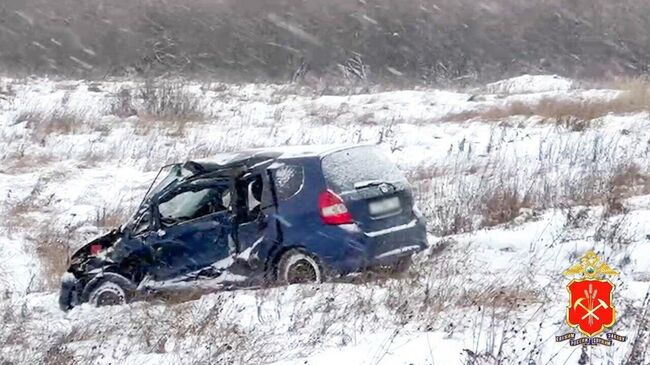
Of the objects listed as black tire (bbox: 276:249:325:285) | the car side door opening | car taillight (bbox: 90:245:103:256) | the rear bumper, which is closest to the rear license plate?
the rear bumper

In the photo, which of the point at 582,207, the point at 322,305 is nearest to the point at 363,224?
the point at 322,305

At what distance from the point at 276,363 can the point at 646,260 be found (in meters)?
3.55

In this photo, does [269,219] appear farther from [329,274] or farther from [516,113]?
[516,113]

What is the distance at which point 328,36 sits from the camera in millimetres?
38688

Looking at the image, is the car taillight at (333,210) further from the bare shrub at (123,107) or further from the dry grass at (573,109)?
the bare shrub at (123,107)

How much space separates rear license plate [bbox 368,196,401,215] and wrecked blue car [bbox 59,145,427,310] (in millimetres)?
11

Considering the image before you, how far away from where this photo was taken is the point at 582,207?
401 inches

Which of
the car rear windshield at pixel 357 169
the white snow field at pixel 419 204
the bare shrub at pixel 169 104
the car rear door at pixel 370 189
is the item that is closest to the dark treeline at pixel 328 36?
the white snow field at pixel 419 204

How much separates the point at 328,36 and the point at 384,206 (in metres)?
30.6

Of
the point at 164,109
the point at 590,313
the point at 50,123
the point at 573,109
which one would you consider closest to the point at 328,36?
the point at 164,109

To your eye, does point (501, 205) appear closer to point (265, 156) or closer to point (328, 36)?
point (265, 156)

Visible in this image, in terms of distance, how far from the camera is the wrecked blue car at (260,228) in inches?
329

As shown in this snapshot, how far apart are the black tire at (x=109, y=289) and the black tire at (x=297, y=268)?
4.73 ft

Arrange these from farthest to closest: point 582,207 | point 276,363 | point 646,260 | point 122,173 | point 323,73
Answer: point 323,73 < point 122,173 < point 582,207 < point 646,260 < point 276,363
